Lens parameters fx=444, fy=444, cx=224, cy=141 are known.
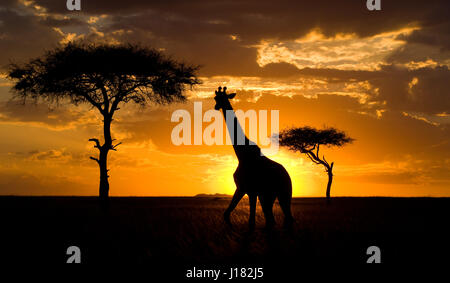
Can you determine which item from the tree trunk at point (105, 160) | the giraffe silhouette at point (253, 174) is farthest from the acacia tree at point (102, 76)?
the giraffe silhouette at point (253, 174)

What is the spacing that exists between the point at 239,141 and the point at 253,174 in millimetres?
1214

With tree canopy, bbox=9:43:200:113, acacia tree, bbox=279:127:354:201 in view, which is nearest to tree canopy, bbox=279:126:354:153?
acacia tree, bbox=279:127:354:201

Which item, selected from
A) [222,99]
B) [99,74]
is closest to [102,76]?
[99,74]

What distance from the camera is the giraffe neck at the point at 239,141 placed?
13867 millimetres

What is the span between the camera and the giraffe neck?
1387 cm

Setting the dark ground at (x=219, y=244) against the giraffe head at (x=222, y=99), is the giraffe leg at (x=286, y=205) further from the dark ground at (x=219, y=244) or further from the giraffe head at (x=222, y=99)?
the giraffe head at (x=222, y=99)

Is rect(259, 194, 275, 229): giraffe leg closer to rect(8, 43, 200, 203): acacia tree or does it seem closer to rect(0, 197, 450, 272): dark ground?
rect(0, 197, 450, 272): dark ground

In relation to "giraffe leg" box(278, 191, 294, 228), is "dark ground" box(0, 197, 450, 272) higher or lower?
lower

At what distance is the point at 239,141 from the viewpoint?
46.0ft

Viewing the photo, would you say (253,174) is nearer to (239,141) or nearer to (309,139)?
(239,141)

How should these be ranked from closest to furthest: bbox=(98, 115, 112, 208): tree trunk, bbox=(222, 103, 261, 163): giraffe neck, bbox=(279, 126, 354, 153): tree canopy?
bbox=(222, 103, 261, 163): giraffe neck
bbox=(98, 115, 112, 208): tree trunk
bbox=(279, 126, 354, 153): tree canopy
